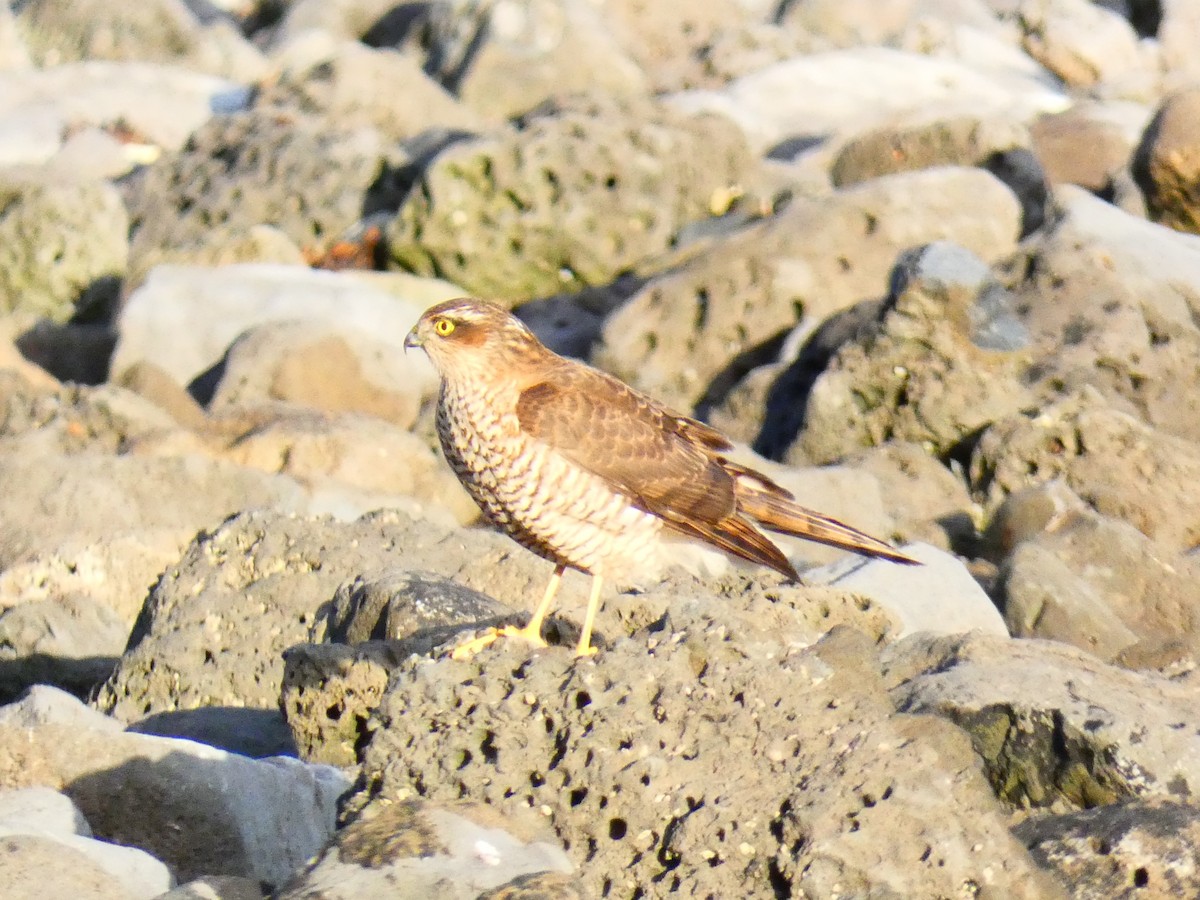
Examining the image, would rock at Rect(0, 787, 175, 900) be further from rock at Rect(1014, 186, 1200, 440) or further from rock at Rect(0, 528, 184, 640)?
rock at Rect(1014, 186, 1200, 440)

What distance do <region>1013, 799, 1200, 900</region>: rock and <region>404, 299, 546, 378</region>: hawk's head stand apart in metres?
2.67

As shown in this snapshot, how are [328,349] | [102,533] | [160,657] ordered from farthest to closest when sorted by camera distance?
[328,349]
[102,533]
[160,657]

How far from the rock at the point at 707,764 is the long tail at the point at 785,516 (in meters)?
1.68

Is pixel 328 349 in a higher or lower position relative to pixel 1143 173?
lower

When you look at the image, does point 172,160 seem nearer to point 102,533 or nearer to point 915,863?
point 102,533

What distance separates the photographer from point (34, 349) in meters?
16.1

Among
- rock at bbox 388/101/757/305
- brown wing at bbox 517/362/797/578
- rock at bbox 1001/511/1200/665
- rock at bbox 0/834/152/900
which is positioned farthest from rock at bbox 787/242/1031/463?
rock at bbox 0/834/152/900

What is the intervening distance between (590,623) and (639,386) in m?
7.75

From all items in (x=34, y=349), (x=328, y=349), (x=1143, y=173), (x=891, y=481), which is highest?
(x=1143, y=173)

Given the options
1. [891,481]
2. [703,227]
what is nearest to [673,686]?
[891,481]

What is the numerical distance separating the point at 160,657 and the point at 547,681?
9.17ft

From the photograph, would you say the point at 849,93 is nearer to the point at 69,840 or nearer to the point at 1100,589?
the point at 1100,589

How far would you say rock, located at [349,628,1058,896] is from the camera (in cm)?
486

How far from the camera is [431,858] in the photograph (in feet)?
15.6
